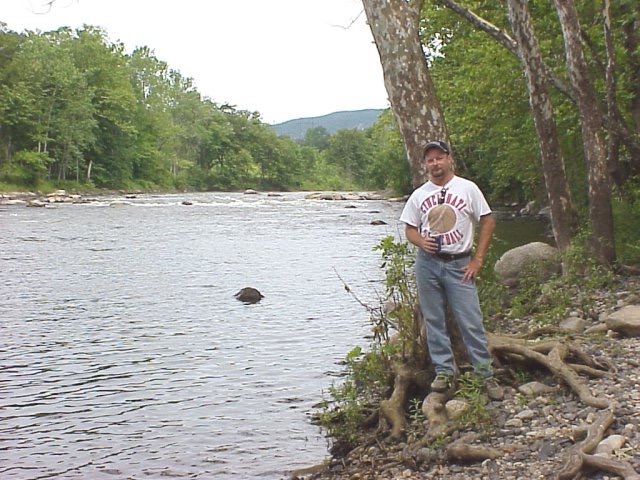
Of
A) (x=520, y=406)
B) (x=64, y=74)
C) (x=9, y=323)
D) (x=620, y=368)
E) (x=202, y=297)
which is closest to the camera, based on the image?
(x=520, y=406)

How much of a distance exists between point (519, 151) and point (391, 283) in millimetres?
15461

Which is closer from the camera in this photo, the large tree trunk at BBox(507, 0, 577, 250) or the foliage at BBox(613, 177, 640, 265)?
the large tree trunk at BBox(507, 0, 577, 250)

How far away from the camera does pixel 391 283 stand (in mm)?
7488

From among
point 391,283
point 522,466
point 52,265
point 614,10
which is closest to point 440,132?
point 391,283

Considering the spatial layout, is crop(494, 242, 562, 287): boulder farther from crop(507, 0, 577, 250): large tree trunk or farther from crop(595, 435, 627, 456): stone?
crop(595, 435, 627, 456): stone

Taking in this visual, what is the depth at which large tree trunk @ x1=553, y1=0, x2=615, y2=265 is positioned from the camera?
1196cm

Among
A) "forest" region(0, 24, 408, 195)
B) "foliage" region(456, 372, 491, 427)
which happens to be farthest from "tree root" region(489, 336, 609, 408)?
"forest" region(0, 24, 408, 195)

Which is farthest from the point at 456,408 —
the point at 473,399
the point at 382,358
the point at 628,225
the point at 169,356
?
the point at 628,225

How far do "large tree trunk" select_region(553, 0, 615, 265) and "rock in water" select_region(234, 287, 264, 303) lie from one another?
7209 millimetres

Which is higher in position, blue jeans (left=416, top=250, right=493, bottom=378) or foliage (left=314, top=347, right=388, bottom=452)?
blue jeans (left=416, top=250, right=493, bottom=378)

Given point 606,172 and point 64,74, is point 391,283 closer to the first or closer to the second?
point 606,172

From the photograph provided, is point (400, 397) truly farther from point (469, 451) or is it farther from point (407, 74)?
point (407, 74)

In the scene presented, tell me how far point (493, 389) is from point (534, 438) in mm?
1087

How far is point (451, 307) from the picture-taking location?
701 centimetres
